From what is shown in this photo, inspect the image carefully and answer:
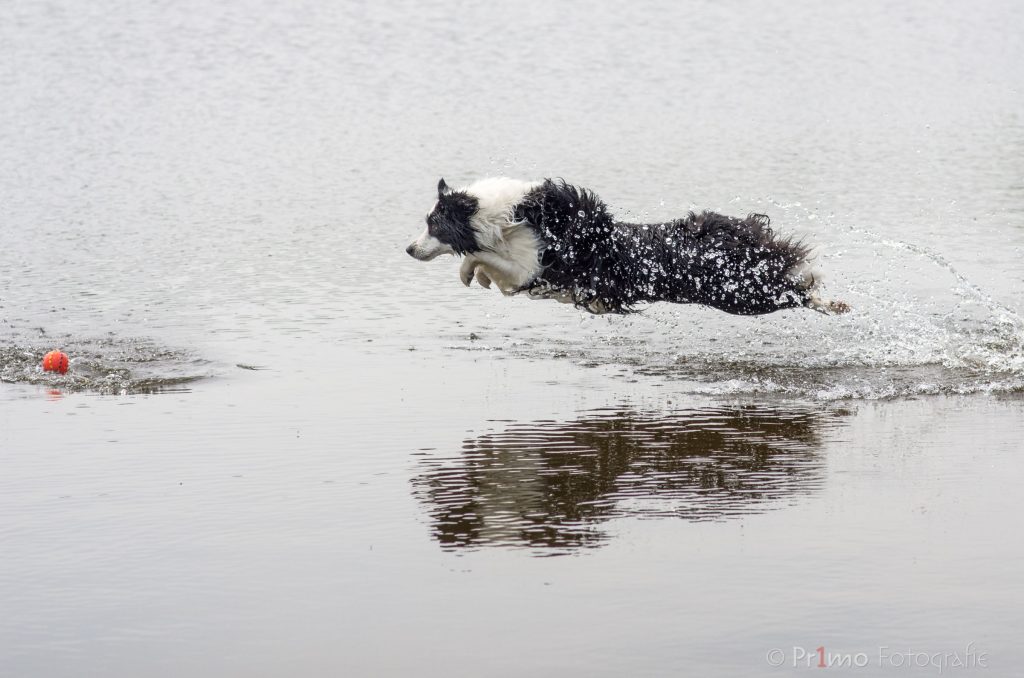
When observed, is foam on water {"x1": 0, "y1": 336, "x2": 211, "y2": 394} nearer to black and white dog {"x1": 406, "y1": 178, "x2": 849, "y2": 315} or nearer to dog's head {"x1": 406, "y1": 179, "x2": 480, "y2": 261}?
dog's head {"x1": 406, "y1": 179, "x2": 480, "y2": 261}

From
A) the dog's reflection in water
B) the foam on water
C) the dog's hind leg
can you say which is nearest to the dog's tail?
the dog's hind leg

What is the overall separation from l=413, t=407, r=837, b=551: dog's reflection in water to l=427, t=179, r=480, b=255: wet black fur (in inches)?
70.8

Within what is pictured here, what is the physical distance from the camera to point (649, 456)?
20.7 feet

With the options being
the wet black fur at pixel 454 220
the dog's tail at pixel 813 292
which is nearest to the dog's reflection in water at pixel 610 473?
the dog's tail at pixel 813 292

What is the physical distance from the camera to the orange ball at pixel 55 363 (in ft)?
26.6

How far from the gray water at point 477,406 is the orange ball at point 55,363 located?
6 centimetres

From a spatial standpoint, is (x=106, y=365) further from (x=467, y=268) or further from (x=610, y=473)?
(x=610, y=473)

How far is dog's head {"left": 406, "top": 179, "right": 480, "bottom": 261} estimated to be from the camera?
28.1 feet

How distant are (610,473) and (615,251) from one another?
2.51 metres

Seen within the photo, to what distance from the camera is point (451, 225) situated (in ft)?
28.2

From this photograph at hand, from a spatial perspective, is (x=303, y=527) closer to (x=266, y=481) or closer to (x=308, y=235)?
(x=266, y=481)

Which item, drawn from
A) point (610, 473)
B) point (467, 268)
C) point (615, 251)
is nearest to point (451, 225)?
point (467, 268)

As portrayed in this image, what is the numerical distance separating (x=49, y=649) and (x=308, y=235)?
8357mm

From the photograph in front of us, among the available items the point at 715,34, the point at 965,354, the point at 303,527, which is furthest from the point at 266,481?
the point at 715,34
